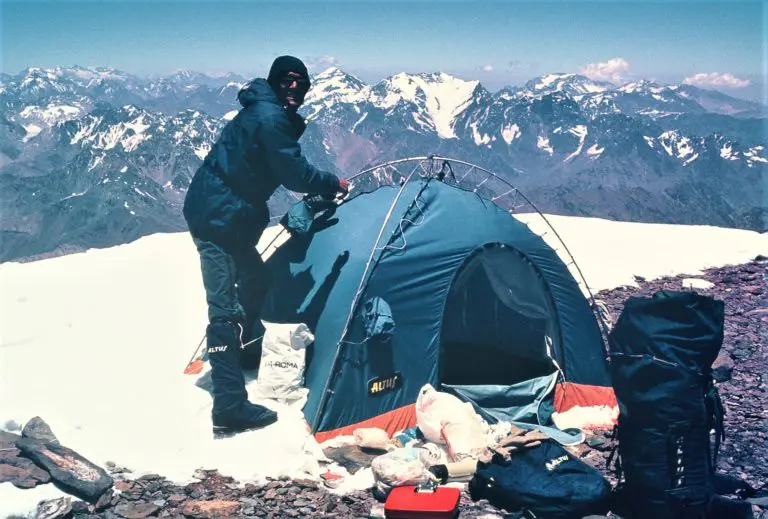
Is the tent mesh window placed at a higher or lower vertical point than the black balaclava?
lower

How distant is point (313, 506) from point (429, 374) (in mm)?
2768

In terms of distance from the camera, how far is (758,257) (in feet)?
64.6

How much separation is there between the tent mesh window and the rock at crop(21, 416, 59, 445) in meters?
5.33

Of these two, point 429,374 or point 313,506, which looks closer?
point 313,506

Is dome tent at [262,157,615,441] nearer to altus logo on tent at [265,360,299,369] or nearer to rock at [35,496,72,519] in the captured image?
altus logo on tent at [265,360,299,369]

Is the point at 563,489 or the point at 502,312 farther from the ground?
the point at 502,312

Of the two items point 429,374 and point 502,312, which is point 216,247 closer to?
point 429,374

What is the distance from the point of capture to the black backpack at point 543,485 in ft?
21.2

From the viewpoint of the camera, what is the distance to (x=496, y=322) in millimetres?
10836

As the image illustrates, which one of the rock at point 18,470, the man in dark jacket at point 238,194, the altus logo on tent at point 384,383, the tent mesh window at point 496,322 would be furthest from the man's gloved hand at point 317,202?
the rock at point 18,470

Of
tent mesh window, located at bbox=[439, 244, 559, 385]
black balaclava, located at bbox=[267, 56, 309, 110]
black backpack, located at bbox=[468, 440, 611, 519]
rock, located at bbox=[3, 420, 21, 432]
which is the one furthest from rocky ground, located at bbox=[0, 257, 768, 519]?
black balaclava, located at bbox=[267, 56, 309, 110]

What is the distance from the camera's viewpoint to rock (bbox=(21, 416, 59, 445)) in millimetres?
8078

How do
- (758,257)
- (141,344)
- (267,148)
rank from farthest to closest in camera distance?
(758,257) < (141,344) < (267,148)

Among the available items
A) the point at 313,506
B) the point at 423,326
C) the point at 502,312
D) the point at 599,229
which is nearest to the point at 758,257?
the point at 599,229
